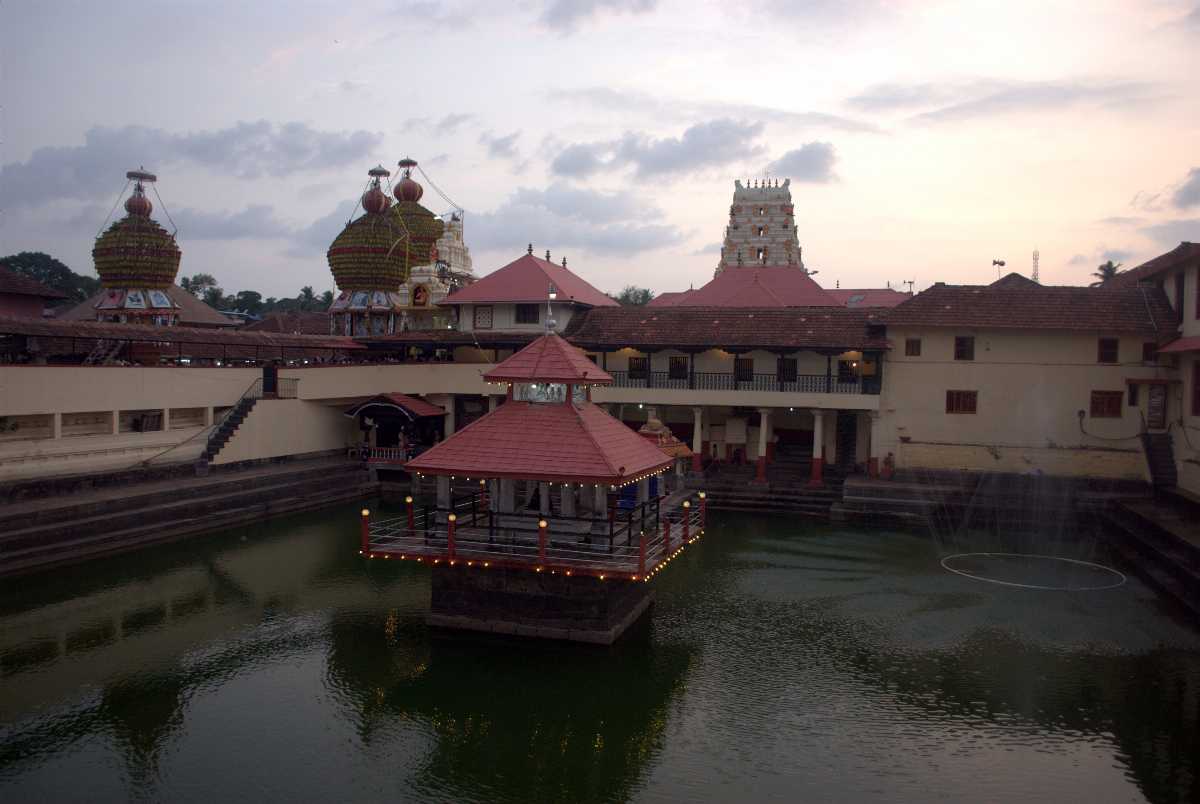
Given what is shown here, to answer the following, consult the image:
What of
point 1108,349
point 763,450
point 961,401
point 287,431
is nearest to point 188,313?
point 287,431

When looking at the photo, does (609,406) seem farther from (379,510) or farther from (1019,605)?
(1019,605)

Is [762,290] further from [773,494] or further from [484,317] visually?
[773,494]

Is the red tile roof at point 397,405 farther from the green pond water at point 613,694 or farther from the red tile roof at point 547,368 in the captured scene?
the red tile roof at point 547,368

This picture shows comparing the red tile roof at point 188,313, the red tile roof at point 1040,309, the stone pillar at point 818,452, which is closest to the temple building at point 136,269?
the red tile roof at point 188,313

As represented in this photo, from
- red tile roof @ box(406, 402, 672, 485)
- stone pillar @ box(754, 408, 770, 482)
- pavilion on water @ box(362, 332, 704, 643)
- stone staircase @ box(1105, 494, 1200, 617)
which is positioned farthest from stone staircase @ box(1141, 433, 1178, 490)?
red tile roof @ box(406, 402, 672, 485)

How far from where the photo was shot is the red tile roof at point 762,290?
3572 cm

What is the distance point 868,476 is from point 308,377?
17.6 metres

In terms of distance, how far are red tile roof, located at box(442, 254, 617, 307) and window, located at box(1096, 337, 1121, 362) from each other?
609 inches

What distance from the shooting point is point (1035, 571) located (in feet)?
61.9

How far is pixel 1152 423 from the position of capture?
25.1 metres

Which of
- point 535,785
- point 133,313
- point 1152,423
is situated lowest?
point 535,785

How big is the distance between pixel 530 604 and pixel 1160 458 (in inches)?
739

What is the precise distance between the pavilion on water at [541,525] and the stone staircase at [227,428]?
12.7 metres

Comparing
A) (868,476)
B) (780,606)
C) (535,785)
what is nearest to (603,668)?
(535,785)
